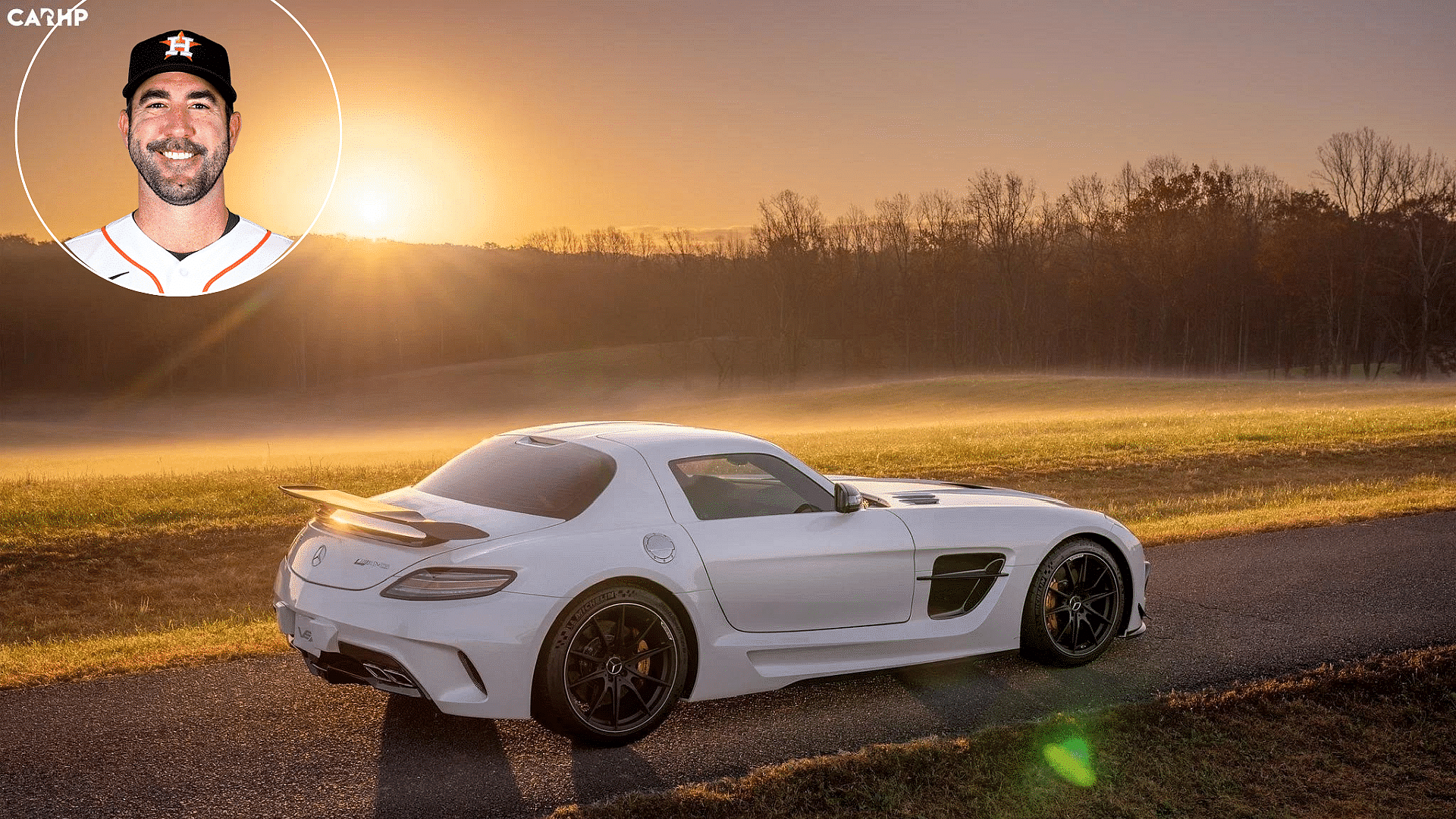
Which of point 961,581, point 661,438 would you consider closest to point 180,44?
point 661,438

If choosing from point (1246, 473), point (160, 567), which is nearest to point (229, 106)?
point (160, 567)

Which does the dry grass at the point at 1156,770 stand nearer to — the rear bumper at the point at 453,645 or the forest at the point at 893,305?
the rear bumper at the point at 453,645

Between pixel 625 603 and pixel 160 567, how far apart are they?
9.25 metres

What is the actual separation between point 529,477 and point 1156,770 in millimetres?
3125

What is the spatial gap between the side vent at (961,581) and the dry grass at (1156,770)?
36.1 inches

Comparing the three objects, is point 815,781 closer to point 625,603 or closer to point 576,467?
point 625,603

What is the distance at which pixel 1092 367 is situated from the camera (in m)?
81.9

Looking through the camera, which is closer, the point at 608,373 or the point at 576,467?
the point at 576,467

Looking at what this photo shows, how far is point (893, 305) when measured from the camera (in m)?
89.8

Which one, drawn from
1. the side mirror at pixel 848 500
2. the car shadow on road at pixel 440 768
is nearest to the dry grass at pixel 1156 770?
the car shadow on road at pixel 440 768

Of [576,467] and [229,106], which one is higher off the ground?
[229,106]

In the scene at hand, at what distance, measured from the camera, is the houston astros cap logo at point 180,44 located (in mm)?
7125

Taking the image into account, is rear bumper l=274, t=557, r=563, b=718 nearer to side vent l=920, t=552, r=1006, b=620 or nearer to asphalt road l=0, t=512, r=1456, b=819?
asphalt road l=0, t=512, r=1456, b=819

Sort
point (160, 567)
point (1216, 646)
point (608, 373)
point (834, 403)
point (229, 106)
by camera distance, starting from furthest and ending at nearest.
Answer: point (608, 373), point (834, 403), point (160, 567), point (229, 106), point (1216, 646)
